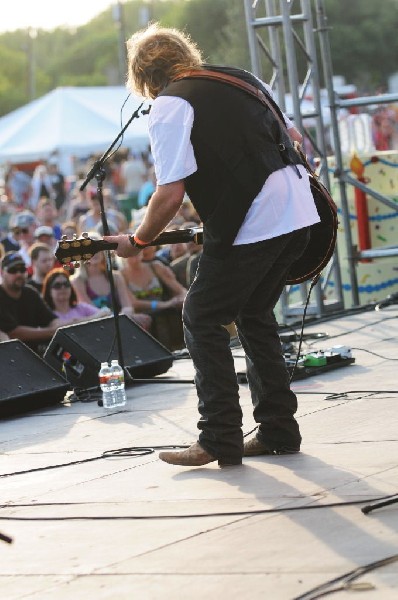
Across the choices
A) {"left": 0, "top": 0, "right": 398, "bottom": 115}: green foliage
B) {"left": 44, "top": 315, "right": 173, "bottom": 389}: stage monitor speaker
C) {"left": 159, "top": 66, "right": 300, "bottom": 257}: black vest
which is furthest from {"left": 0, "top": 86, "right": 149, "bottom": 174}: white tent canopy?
{"left": 159, "top": 66, "right": 300, "bottom": 257}: black vest

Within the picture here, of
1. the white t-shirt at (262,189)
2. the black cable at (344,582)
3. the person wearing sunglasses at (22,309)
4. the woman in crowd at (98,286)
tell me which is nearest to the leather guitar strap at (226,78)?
the white t-shirt at (262,189)

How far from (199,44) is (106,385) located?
5801 cm

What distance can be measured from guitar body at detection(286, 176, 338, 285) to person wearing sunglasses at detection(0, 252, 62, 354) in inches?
202

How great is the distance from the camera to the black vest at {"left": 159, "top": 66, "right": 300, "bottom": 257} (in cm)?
554

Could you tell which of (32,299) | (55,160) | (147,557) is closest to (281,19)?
(32,299)

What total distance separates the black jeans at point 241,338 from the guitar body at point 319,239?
202 mm

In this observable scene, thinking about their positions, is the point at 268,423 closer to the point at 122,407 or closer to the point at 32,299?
the point at 122,407

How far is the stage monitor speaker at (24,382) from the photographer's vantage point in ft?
27.7

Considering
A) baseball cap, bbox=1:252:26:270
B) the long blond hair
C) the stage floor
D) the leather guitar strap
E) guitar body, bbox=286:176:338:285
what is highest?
the long blond hair

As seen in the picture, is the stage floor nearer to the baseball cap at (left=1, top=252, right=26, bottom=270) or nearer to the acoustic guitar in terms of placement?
the acoustic guitar

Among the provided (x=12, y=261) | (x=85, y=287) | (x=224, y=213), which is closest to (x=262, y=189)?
(x=224, y=213)

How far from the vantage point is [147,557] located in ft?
14.6

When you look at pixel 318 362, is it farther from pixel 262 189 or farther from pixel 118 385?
pixel 262 189

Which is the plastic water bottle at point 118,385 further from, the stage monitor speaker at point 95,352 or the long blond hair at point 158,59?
the long blond hair at point 158,59
